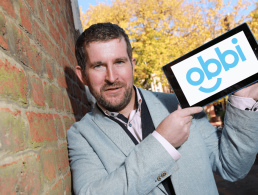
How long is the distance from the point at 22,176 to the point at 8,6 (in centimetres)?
76

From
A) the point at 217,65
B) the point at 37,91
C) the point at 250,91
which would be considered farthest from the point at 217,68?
the point at 37,91

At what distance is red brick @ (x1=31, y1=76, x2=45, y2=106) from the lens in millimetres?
1160

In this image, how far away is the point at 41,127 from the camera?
117 cm

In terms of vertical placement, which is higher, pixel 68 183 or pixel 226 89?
pixel 226 89

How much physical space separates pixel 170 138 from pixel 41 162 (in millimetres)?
756

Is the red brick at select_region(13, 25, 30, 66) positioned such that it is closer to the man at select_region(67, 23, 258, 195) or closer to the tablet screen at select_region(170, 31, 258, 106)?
the man at select_region(67, 23, 258, 195)

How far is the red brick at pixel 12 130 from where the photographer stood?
0.80 metres

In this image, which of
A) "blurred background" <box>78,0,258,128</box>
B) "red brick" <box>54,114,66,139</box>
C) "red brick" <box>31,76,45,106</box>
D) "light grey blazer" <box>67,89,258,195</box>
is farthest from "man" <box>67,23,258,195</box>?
"blurred background" <box>78,0,258,128</box>

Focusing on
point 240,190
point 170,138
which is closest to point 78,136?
point 170,138

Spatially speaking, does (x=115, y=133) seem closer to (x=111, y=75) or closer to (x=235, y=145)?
(x=111, y=75)

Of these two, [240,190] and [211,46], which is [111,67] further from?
[240,190]

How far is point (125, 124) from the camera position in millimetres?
1852

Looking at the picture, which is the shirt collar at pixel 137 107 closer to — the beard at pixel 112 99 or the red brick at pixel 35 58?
the beard at pixel 112 99

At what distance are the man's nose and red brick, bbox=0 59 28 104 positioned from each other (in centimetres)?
78
